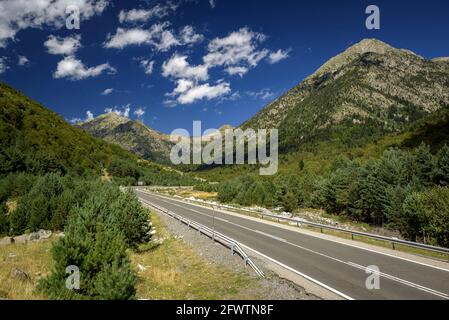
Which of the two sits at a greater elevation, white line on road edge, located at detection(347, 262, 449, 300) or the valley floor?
white line on road edge, located at detection(347, 262, 449, 300)

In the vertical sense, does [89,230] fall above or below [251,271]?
above

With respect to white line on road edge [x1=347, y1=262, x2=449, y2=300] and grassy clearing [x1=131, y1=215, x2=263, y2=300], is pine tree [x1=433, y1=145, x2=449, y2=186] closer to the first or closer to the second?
white line on road edge [x1=347, y1=262, x2=449, y2=300]

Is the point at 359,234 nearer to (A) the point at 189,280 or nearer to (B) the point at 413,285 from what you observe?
(B) the point at 413,285

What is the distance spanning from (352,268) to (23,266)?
1745 cm

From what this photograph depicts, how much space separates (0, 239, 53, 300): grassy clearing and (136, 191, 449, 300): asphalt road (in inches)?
403

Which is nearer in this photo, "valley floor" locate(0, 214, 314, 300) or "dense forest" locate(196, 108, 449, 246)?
"valley floor" locate(0, 214, 314, 300)

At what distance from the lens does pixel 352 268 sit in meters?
13.4

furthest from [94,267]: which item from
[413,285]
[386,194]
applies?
[386,194]

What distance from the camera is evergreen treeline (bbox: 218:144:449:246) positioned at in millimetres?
32938

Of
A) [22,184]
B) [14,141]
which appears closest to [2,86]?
[14,141]

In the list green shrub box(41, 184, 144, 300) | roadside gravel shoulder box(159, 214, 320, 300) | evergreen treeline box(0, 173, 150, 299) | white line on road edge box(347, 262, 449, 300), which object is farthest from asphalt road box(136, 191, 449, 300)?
evergreen treeline box(0, 173, 150, 299)

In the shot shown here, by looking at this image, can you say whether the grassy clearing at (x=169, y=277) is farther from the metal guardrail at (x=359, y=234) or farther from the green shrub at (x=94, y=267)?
the metal guardrail at (x=359, y=234)

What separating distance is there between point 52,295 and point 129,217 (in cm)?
1192

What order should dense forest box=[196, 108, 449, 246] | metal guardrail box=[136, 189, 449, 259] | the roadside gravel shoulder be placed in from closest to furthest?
the roadside gravel shoulder < metal guardrail box=[136, 189, 449, 259] < dense forest box=[196, 108, 449, 246]
